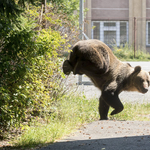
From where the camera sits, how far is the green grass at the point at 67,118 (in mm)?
4929

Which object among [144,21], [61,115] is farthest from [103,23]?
[61,115]

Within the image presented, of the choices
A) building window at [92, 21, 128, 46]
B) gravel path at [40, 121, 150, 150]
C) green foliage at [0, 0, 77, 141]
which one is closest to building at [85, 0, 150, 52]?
building window at [92, 21, 128, 46]

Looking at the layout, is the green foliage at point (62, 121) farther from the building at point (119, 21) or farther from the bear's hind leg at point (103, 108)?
the building at point (119, 21)

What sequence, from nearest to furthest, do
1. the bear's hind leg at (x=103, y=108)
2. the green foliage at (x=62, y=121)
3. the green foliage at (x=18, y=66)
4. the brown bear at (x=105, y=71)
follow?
the green foliage at (x=18, y=66)
the green foliage at (x=62, y=121)
the brown bear at (x=105, y=71)
the bear's hind leg at (x=103, y=108)

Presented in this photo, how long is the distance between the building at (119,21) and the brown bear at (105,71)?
18323 mm

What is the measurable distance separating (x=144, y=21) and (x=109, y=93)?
19.8 meters

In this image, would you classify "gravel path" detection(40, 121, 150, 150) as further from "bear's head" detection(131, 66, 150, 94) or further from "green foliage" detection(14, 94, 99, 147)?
"bear's head" detection(131, 66, 150, 94)

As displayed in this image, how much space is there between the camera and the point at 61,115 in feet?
20.3

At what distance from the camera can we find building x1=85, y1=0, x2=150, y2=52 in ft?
79.6

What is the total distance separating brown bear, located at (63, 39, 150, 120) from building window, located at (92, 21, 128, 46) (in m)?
18.3

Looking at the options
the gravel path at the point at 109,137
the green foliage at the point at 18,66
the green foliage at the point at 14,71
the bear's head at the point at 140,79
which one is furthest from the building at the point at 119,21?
the green foliage at the point at 14,71

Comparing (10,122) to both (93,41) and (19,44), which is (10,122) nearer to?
(19,44)

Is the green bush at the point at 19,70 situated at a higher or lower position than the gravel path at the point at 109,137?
higher

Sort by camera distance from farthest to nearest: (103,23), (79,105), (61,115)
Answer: (103,23) → (79,105) → (61,115)
